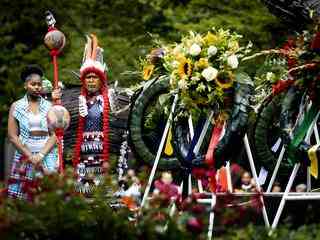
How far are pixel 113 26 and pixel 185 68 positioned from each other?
13.8 m

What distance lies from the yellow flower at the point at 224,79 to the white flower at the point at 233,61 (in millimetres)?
67

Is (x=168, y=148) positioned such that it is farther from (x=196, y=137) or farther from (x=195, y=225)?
(x=195, y=225)

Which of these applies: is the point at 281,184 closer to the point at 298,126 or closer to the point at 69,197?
the point at 298,126

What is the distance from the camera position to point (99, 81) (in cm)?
1472

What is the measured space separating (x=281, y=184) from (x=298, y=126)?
113 inches

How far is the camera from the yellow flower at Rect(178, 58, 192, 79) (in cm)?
1275

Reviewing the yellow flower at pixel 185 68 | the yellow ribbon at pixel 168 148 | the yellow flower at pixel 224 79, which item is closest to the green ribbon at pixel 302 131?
the yellow flower at pixel 224 79

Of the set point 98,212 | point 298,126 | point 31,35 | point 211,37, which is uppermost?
point 31,35

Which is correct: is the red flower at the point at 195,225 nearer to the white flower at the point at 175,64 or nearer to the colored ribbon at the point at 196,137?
the colored ribbon at the point at 196,137

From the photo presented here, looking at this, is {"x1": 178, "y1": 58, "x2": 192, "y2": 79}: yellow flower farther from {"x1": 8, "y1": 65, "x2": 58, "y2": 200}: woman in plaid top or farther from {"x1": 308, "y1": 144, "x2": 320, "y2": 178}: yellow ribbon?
{"x1": 8, "y1": 65, "x2": 58, "y2": 200}: woman in plaid top

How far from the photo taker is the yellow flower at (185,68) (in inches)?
502

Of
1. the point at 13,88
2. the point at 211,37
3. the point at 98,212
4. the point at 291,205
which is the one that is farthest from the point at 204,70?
the point at 13,88

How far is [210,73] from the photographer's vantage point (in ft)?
41.2

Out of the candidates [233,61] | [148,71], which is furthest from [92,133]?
[233,61]
